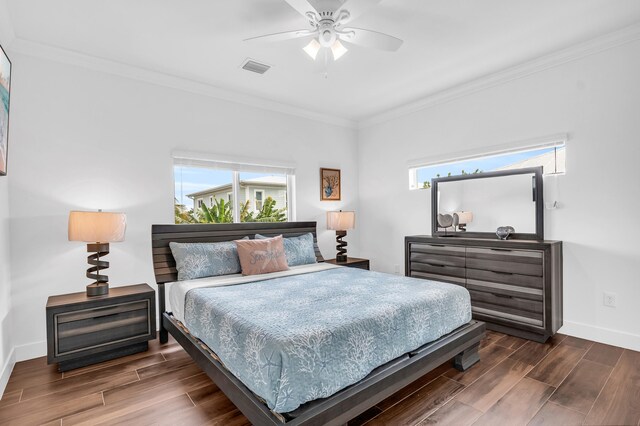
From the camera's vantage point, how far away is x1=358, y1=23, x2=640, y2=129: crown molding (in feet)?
9.34

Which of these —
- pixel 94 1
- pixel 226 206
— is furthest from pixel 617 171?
pixel 94 1

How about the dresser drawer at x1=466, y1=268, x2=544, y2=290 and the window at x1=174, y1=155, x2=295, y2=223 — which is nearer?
the dresser drawer at x1=466, y1=268, x2=544, y2=290

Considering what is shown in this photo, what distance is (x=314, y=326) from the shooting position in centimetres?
175

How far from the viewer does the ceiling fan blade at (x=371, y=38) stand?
2.32m

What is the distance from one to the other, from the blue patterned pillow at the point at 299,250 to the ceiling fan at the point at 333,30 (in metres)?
2.06

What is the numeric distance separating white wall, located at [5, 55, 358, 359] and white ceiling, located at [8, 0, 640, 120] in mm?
313

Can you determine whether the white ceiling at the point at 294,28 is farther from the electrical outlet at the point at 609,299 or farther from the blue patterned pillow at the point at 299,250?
the electrical outlet at the point at 609,299

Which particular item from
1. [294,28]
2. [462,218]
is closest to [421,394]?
[462,218]

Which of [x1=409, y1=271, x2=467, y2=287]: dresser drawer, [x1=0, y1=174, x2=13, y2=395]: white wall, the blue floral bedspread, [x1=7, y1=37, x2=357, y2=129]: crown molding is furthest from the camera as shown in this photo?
[x1=409, y1=271, x2=467, y2=287]: dresser drawer

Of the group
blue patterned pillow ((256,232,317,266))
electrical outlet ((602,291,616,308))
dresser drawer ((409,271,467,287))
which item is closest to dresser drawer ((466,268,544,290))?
dresser drawer ((409,271,467,287))

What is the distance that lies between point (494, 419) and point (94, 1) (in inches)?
151

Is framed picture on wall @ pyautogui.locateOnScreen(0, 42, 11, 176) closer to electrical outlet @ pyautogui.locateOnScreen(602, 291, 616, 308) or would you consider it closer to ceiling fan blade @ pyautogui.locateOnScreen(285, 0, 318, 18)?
ceiling fan blade @ pyautogui.locateOnScreen(285, 0, 318, 18)

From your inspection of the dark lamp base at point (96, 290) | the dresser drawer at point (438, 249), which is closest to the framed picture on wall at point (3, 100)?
the dark lamp base at point (96, 290)

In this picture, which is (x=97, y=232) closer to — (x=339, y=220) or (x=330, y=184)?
(x=339, y=220)
